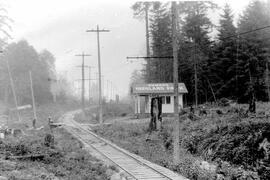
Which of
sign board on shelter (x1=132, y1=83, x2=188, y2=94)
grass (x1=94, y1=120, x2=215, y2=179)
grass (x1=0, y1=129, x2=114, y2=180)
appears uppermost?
sign board on shelter (x1=132, y1=83, x2=188, y2=94)

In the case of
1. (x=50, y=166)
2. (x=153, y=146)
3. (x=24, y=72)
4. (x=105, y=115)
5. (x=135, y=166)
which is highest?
(x=24, y=72)

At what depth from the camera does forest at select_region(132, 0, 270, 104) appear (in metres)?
40.7

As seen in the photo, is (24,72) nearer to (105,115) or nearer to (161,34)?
(105,115)

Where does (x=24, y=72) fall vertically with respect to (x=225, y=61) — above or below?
above

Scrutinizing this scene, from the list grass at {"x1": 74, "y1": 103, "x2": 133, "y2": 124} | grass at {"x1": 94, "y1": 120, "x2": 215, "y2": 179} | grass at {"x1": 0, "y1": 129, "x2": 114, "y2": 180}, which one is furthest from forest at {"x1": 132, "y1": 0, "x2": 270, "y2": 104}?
grass at {"x1": 0, "y1": 129, "x2": 114, "y2": 180}

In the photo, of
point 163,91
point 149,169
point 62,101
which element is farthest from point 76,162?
point 62,101

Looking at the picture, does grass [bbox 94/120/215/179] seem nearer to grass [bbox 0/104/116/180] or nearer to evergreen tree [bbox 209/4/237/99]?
grass [bbox 0/104/116/180]

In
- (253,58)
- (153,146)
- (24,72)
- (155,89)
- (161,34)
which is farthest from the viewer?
(24,72)

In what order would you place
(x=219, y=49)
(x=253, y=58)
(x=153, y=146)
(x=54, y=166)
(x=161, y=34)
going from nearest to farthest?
(x=54, y=166) → (x=153, y=146) → (x=253, y=58) → (x=219, y=49) → (x=161, y=34)

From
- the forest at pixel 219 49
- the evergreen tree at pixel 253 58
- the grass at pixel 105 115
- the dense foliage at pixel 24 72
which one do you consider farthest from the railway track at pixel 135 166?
the dense foliage at pixel 24 72

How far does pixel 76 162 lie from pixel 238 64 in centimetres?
3006

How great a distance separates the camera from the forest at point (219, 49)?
40719 millimetres

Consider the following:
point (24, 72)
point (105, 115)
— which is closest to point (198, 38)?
point (105, 115)

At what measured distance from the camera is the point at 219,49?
4550 centimetres
